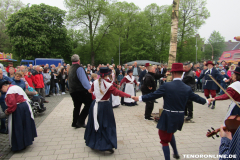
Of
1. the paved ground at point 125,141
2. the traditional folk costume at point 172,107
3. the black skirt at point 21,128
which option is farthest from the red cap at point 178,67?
the black skirt at point 21,128

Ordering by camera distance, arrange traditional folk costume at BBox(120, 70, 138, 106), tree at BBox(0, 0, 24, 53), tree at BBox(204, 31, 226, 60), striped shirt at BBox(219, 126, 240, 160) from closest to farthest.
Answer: striped shirt at BBox(219, 126, 240, 160)
traditional folk costume at BBox(120, 70, 138, 106)
tree at BBox(0, 0, 24, 53)
tree at BBox(204, 31, 226, 60)

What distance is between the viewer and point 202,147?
4043 millimetres

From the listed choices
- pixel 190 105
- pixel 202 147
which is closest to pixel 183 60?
pixel 190 105

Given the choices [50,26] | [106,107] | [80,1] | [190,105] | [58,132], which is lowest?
[58,132]

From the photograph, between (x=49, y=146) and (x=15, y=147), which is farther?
(x=49, y=146)

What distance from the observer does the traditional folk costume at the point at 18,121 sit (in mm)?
3768

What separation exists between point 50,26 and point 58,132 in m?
30.0

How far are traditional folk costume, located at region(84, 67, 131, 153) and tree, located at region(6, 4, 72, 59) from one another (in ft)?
91.0

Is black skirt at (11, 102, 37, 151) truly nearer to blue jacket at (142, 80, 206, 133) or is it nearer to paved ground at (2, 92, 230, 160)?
paved ground at (2, 92, 230, 160)

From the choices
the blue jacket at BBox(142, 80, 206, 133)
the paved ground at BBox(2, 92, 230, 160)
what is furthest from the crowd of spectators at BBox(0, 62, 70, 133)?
the blue jacket at BBox(142, 80, 206, 133)

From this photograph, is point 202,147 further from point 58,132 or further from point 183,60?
point 183,60

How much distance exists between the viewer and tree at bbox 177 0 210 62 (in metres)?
31.4

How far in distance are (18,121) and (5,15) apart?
1726 inches

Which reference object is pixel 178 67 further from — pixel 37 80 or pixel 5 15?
pixel 5 15
